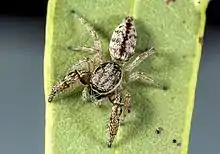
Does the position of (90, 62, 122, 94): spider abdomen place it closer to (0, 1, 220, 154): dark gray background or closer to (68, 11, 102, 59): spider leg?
(68, 11, 102, 59): spider leg

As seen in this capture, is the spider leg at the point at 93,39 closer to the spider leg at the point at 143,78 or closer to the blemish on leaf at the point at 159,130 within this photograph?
the spider leg at the point at 143,78

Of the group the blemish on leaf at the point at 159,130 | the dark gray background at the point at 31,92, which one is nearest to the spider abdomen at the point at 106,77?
the blemish on leaf at the point at 159,130

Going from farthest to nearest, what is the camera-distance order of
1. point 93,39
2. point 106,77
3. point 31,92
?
point 31,92 < point 106,77 < point 93,39

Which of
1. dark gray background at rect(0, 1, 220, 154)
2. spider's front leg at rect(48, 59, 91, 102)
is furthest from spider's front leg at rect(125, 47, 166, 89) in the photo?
dark gray background at rect(0, 1, 220, 154)

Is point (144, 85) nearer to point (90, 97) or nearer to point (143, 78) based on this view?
point (143, 78)

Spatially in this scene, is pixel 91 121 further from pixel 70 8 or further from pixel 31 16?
pixel 31 16

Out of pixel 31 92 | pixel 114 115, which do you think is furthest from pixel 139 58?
pixel 31 92

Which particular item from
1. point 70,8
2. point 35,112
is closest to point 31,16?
point 35,112
